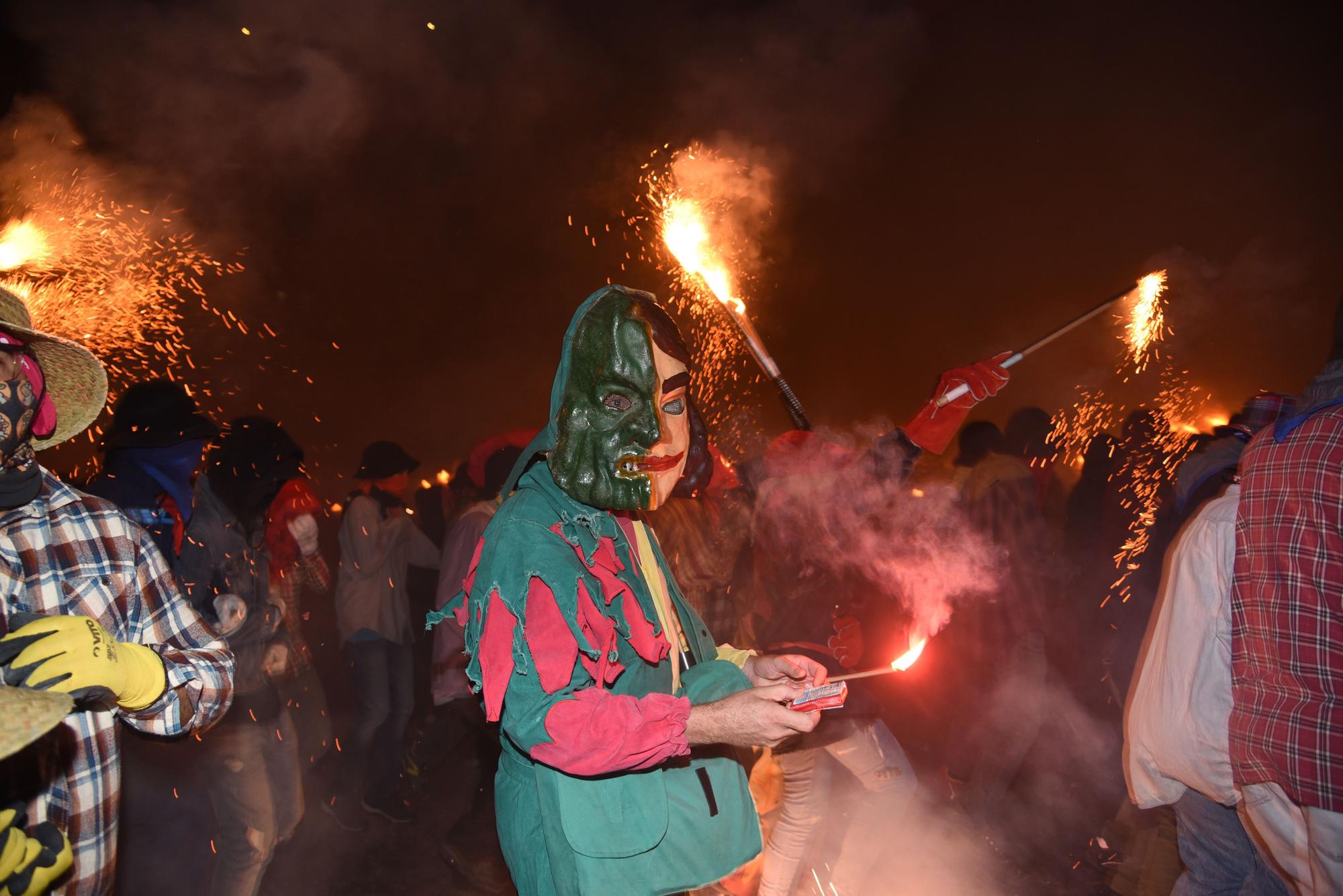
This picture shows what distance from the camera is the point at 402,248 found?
8.56m

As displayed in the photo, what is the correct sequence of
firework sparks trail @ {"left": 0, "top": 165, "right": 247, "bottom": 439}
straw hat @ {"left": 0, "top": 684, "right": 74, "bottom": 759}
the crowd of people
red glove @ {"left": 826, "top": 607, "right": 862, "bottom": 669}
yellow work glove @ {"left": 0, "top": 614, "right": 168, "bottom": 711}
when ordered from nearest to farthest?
1. straw hat @ {"left": 0, "top": 684, "right": 74, "bottom": 759}
2. yellow work glove @ {"left": 0, "top": 614, "right": 168, "bottom": 711}
3. the crowd of people
4. red glove @ {"left": 826, "top": 607, "right": 862, "bottom": 669}
5. firework sparks trail @ {"left": 0, "top": 165, "right": 247, "bottom": 439}

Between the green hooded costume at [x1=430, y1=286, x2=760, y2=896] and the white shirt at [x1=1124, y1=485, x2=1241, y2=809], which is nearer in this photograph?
the green hooded costume at [x1=430, y1=286, x2=760, y2=896]

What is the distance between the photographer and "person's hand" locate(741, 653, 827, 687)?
2143 mm

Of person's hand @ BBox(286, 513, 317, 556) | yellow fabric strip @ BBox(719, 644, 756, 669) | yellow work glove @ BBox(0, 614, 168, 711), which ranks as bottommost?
yellow fabric strip @ BBox(719, 644, 756, 669)

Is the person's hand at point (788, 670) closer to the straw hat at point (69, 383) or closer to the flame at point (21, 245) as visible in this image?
the straw hat at point (69, 383)

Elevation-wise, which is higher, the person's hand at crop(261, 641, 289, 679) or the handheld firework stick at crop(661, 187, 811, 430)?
the handheld firework stick at crop(661, 187, 811, 430)

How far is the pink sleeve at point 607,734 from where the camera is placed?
5.00 ft

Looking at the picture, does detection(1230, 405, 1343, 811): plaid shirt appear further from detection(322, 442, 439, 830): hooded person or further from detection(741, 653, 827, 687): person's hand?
detection(322, 442, 439, 830): hooded person

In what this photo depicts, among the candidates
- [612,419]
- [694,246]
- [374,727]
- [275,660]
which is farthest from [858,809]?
[694,246]

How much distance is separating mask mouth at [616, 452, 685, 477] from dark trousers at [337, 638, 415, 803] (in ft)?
12.1

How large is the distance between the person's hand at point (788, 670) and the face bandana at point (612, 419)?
68 centimetres

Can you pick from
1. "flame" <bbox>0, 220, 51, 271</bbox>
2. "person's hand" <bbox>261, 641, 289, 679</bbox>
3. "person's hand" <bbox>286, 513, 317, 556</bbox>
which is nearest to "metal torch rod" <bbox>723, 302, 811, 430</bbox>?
"person's hand" <bbox>261, 641, 289, 679</bbox>

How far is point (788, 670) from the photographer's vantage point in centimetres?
219

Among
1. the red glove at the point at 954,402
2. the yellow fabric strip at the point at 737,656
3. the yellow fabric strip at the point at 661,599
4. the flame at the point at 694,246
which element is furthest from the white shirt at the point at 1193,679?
the flame at the point at 694,246
